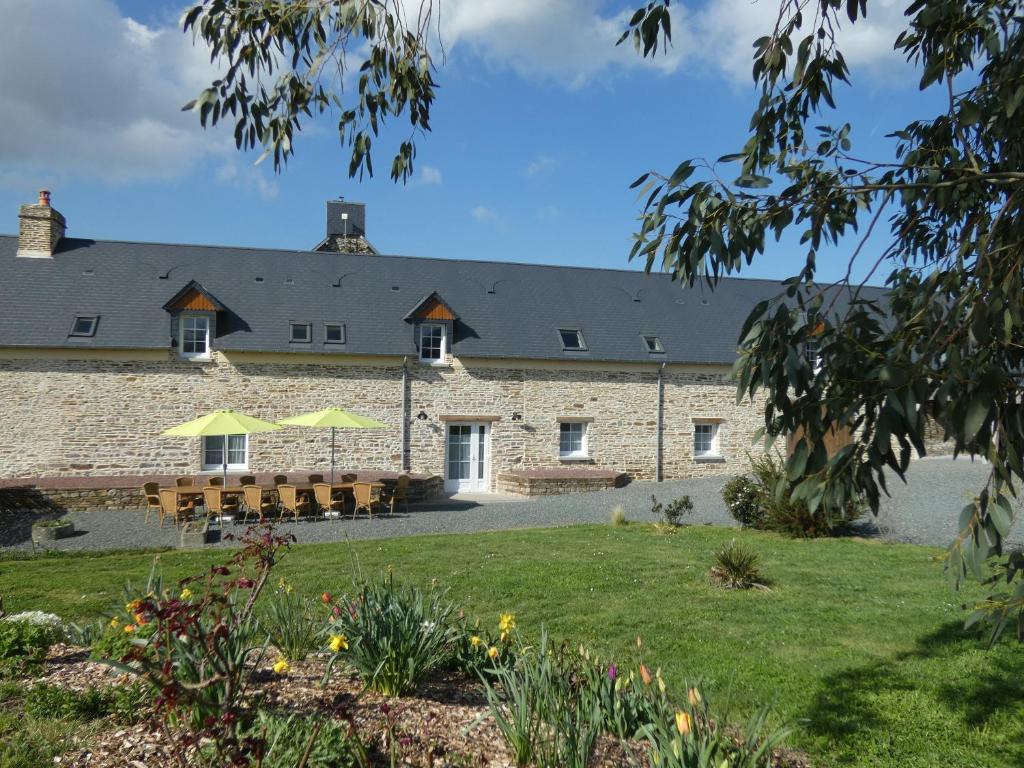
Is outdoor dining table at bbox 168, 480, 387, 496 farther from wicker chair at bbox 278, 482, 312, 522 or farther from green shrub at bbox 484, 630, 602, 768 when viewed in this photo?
green shrub at bbox 484, 630, 602, 768

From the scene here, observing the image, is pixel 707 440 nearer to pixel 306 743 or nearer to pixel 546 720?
pixel 546 720

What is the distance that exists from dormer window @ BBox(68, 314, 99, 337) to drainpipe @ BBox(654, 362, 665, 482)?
15.5 meters

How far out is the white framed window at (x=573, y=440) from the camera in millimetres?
22734

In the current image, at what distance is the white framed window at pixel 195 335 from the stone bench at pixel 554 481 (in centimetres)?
863

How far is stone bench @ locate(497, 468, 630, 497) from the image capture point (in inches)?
818

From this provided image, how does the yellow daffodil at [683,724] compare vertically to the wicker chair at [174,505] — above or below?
above

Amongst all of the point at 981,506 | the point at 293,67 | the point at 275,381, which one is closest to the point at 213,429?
the point at 275,381

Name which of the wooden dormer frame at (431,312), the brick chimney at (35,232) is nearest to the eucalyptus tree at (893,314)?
the wooden dormer frame at (431,312)

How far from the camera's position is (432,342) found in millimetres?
22156

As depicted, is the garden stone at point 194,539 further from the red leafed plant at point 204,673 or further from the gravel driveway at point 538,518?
the red leafed plant at point 204,673

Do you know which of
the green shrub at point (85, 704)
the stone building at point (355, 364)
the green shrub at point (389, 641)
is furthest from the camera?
the stone building at point (355, 364)

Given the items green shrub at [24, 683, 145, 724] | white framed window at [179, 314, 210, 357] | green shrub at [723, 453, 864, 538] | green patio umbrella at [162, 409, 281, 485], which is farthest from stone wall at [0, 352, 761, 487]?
green shrub at [24, 683, 145, 724]

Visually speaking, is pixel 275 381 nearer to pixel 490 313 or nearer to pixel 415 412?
pixel 415 412

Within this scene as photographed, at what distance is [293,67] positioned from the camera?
471 cm
